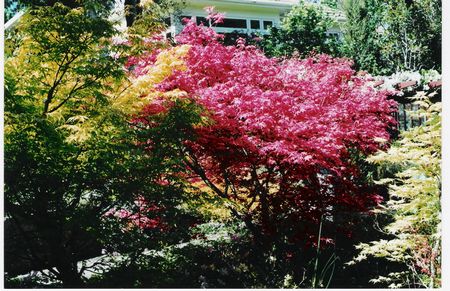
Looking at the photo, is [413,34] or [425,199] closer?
[425,199]

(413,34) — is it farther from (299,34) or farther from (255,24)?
(255,24)

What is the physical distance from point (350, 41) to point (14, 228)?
13568 mm

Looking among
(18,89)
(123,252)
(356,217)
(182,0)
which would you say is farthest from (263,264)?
(182,0)

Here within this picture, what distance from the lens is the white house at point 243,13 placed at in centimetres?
1449

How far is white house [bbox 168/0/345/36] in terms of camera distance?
14492 millimetres

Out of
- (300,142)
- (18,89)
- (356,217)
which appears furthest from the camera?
(356,217)

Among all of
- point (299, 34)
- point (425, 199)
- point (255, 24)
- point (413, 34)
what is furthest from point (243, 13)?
point (425, 199)

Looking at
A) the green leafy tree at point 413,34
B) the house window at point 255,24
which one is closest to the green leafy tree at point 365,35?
the green leafy tree at point 413,34

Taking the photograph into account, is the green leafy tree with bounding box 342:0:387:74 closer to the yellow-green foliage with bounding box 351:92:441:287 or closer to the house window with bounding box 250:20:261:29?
the house window with bounding box 250:20:261:29

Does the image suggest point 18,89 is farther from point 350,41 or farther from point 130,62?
point 350,41

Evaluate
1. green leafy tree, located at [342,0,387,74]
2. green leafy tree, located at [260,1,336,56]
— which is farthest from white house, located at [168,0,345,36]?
green leafy tree, located at [342,0,387,74]

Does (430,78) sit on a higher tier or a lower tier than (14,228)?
higher

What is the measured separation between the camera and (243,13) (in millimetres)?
16172

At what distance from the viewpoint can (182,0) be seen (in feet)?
45.0
